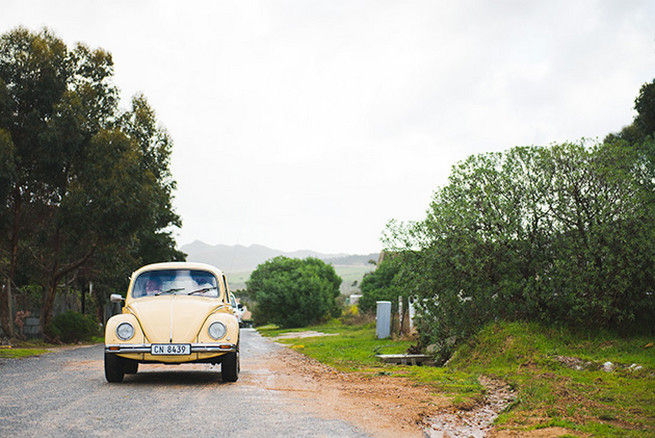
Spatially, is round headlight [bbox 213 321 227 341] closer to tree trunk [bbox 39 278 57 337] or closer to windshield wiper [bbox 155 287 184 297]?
windshield wiper [bbox 155 287 184 297]

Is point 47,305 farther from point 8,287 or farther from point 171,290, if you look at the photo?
point 171,290

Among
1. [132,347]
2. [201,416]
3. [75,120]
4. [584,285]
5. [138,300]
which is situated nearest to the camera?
[201,416]

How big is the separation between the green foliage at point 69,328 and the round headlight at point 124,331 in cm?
1983

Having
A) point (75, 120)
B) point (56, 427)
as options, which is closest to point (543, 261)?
point (56, 427)

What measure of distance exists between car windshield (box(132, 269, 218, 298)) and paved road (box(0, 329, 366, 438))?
144 centimetres

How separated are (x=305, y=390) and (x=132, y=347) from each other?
2.66m

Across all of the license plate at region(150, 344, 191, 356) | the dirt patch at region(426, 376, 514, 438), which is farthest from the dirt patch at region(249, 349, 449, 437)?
the license plate at region(150, 344, 191, 356)

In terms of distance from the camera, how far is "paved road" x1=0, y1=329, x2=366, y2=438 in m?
6.09

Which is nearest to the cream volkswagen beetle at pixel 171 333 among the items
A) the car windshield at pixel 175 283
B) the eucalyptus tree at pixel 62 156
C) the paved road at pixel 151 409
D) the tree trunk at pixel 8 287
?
the car windshield at pixel 175 283

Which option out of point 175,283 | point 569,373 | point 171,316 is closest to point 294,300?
point 175,283

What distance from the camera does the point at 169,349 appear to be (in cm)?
964

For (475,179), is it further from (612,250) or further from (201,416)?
(201,416)

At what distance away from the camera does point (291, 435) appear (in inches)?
236

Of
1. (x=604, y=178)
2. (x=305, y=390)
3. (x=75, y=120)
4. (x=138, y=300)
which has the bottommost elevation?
(x=305, y=390)
